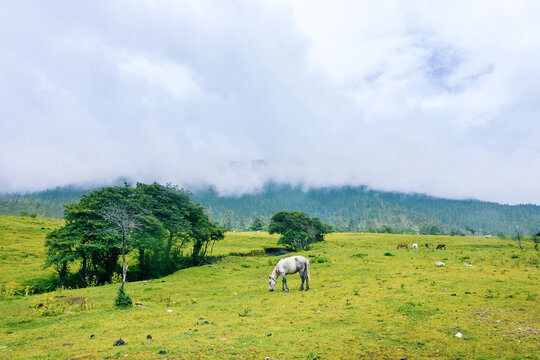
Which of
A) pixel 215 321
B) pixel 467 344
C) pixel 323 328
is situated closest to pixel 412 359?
pixel 467 344

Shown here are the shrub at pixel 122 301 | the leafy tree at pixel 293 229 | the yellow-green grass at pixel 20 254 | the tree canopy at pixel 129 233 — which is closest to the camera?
the shrub at pixel 122 301

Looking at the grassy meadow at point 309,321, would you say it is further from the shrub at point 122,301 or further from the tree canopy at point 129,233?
the tree canopy at point 129,233

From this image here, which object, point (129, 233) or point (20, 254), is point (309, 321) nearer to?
point (129, 233)

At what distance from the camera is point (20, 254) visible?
37.7 metres

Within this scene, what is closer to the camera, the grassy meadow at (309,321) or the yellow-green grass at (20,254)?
the grassy meadow at (309,321)

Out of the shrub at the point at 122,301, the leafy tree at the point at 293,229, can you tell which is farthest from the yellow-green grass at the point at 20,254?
the leafy tree at the point at 293,229

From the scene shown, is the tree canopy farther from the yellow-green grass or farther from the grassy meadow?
the grassy meadow

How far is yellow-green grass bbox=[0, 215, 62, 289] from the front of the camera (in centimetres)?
2951

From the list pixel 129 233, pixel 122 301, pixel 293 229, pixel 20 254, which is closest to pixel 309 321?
pixel 122 301

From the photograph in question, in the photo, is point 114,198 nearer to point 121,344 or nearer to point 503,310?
point 121,344

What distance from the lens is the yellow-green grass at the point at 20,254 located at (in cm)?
2951

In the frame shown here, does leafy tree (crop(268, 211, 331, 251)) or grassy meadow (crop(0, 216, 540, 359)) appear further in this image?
leafy tree (crop(268, 211, 331, 251))

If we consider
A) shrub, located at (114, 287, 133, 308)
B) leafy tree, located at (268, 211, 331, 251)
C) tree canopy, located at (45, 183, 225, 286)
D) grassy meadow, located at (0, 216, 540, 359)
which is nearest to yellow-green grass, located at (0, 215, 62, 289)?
tree canopy, located at (45, 183, 225, 286)

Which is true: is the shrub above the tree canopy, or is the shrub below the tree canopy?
below
